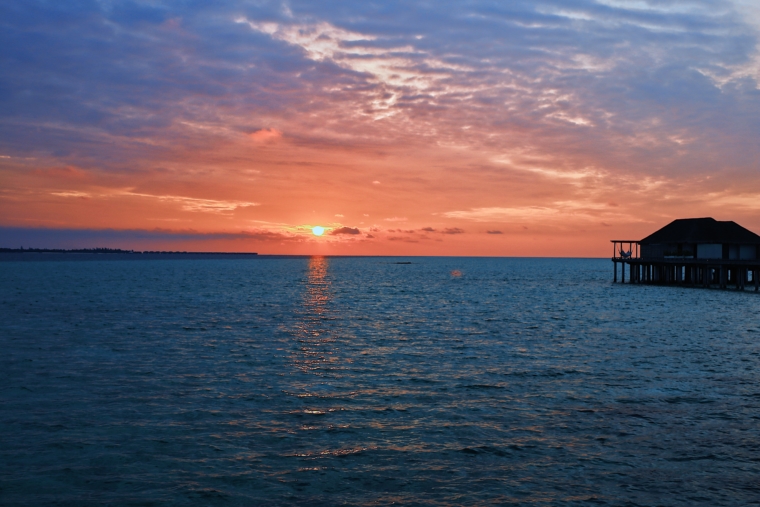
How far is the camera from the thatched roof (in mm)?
66250

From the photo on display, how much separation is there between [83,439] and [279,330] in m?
19.4

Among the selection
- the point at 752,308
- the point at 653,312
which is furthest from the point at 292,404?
the point at 752,308

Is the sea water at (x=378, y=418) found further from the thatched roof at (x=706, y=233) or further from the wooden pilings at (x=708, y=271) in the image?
the thatched roof at (x=706, y=233)

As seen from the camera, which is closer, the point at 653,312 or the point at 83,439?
the point at 83,439

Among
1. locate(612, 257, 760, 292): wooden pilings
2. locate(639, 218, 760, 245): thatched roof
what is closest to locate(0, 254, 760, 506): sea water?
locate(612, 257, 760, 292): wooden pilings

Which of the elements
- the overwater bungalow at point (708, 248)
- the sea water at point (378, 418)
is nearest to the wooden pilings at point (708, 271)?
the overwater bungalow at point (708, 248)

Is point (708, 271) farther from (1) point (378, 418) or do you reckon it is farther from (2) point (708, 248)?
(1) point (378, 418)

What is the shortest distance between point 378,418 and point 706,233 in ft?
218

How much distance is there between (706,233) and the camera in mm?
67500

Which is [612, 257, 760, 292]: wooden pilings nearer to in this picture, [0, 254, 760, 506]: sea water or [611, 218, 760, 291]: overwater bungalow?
[611, 218, 760, 291]: overwater bungalow

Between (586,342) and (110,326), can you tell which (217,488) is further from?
(110,326)

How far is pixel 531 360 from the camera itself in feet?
74.4

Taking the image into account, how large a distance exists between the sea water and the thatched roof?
40885 mm

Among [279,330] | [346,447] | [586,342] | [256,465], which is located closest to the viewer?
[256,465]
